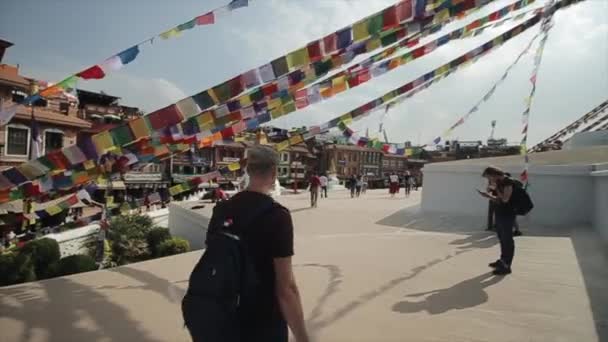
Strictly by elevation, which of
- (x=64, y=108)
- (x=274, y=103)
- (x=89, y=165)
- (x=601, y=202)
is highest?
(x=64, y=108)

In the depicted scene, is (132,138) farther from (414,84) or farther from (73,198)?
(414,84)

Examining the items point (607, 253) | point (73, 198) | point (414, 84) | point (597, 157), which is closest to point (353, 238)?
point (414, 84)

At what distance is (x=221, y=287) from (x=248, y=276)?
0.45 feet

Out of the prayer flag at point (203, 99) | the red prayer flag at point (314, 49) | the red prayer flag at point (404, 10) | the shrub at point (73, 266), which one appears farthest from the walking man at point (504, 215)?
the shrub at point (73, 266)

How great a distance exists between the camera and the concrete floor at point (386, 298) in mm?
3375

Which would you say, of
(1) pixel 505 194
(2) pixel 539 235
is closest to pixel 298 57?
(1) pixel 505 194

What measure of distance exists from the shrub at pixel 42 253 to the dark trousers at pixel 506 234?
9.33 meters

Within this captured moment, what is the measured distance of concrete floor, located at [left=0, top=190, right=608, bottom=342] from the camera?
3375mm

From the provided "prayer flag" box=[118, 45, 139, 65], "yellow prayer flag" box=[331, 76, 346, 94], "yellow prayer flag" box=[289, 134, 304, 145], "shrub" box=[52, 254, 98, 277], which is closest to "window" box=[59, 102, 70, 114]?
"shrub" box=[52, 254, 98, 277]

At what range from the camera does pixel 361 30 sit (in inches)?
161

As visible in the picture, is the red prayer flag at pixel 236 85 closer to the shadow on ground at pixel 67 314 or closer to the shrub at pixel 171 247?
the shadow on ground at pixel 67 314

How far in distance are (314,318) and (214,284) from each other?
7.23ft

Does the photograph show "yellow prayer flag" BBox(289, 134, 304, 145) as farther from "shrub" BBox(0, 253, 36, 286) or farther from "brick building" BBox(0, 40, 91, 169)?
"brick building" BBox(0, 40, 91, 169)

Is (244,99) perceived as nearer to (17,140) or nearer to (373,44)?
(373,44)
